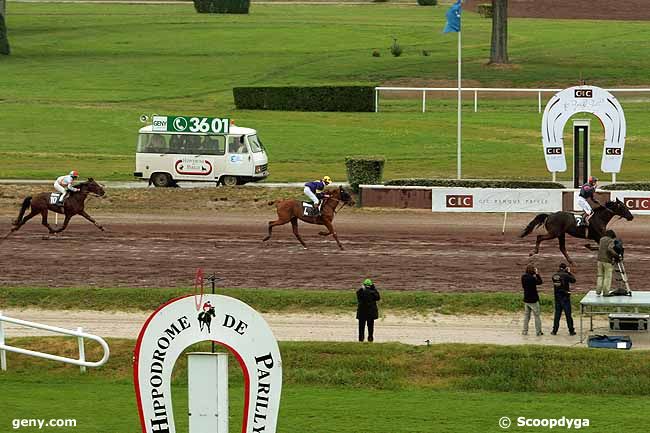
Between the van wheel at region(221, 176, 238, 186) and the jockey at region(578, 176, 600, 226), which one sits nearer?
the jockey at region(578, 176, 600, 226)

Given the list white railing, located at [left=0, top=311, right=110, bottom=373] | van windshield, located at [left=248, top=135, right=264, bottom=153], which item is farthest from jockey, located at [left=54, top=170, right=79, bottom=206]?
white railing, located at [left=0, top=311, right=110, bottom=373]

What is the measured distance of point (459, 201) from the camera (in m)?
34.1

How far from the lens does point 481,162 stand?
42625 millimetres

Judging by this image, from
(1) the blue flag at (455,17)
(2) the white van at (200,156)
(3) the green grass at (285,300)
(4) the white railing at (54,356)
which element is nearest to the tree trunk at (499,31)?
(1) the blue flag at (455,17)

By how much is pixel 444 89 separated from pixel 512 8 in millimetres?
45653

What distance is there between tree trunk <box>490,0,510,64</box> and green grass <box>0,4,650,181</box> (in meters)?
0.92

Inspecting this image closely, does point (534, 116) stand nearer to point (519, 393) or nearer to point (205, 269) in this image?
point (205, 269)

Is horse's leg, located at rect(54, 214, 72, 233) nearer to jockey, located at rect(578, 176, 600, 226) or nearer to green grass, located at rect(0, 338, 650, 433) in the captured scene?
green grass, located at rect(0, 338, 650, 433)

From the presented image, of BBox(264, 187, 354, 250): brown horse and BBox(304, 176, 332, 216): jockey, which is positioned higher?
BBox(304, 176, 332, 216): jockey

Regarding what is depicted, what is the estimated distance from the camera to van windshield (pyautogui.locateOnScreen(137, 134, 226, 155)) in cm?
3812

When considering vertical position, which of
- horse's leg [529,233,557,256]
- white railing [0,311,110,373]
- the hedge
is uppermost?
the hedge

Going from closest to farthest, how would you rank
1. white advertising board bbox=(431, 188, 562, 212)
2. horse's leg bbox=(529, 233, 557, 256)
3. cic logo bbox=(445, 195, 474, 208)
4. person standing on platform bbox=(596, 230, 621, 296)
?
person standing on platform bbox=(596, 230, 621, 296) → horse's leg bbox=(529, 233, 557, 256) → white advertising board bbox=(431, 188, 562, 212) → cic logo bbox=(445, 195, 474, 208)

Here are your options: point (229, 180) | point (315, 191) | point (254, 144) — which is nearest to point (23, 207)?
point (315, 191)

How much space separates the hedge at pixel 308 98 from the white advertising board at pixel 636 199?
22225 millimetres
